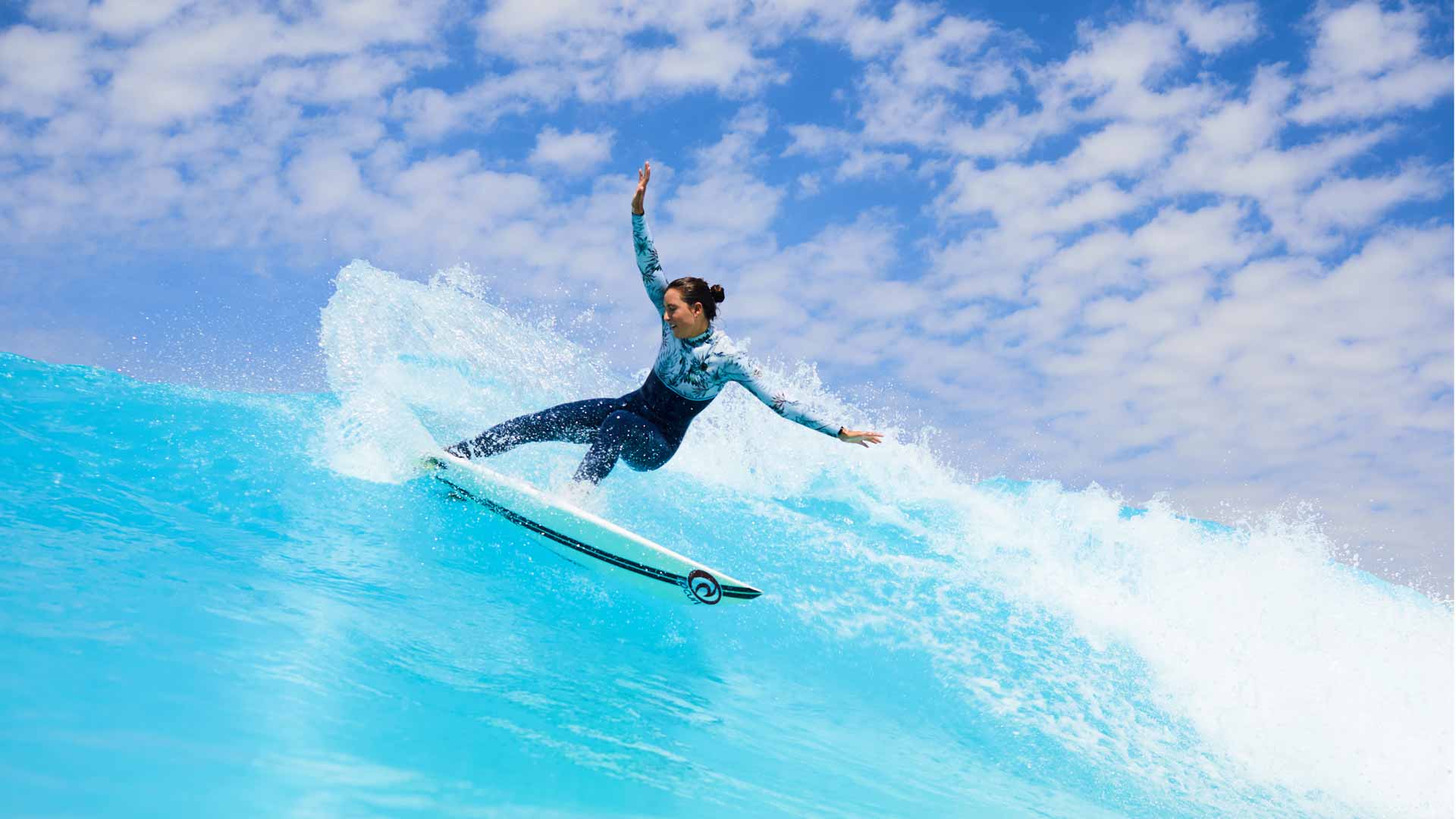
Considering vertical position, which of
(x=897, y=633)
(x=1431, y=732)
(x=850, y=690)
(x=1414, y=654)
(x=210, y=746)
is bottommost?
(x=210, y=746)

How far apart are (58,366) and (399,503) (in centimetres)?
460

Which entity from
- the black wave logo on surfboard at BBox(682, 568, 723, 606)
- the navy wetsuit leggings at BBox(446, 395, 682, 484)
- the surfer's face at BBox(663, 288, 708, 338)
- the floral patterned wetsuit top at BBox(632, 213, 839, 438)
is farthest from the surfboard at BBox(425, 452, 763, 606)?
the surfer's face at BBox(663, 288, 708, 338)

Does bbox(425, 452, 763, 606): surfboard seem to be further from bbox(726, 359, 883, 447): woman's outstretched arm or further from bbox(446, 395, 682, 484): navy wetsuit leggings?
bbox(726, 359, 883, 447): woman's outstretched arm

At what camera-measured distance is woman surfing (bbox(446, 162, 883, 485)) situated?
15.3ft

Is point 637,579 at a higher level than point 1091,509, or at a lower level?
lower

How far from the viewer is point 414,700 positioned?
3141 mm

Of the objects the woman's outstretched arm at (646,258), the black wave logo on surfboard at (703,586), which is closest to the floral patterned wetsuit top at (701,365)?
the woman's outstretched arm at (646,258)

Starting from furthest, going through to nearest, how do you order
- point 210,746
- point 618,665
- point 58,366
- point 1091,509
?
point 1091,509
point 58,366
point 618,665
point 210,746

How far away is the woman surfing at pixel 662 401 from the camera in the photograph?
15.3 feet

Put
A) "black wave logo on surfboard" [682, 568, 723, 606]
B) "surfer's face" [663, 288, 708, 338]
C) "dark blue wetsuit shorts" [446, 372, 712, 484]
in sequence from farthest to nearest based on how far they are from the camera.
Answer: "dark blue wetsuit shorts" [446, 372, 712, 484] < "black wave logo on surfboard" [682, 568, 723, 606] < "surfer's face" [663, 288, 708, 338]

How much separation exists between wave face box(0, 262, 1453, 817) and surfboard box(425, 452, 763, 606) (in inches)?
5.9

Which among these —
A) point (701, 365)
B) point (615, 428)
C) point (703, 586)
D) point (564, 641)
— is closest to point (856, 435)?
point (701, 365)

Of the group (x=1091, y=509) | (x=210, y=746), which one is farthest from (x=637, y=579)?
(x=1091, y=509)

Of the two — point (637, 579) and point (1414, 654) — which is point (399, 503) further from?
point (1414, 654)
